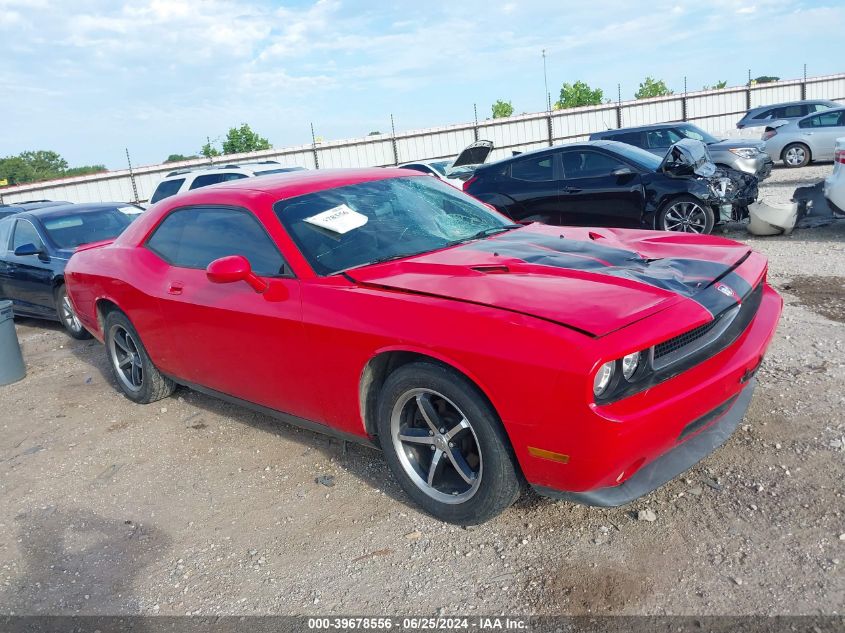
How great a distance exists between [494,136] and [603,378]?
89.8 feet

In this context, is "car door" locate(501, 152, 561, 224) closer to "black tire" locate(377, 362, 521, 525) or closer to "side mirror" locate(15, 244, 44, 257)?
"side mirror" locate(15, 244, 44, 257)

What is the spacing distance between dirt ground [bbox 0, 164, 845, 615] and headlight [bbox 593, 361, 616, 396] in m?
0.78

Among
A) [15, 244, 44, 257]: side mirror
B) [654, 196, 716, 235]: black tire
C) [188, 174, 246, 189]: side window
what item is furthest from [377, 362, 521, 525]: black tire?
[188, 174, 246, 189]: side window

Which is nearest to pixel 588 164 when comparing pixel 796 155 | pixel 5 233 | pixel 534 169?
pixel 534 169

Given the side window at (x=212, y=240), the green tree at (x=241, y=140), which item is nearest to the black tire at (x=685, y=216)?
the side window at (x=212, y=240)

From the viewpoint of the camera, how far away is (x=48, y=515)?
3.94 m

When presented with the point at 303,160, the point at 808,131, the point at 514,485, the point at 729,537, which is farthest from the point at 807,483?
the point at 303,160

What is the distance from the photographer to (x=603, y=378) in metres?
2.62

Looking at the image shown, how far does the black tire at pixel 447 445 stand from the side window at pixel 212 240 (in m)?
1.04

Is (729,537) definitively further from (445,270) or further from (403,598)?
(445,270)

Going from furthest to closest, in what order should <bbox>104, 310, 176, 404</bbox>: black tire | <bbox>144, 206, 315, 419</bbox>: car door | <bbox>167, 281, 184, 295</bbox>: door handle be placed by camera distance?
<bbox>104, 310, 176, 404</bbox>: black tire
<bbox>167, 281, 184, 295</bbox>: door handle
<bbox>144, 206, 315, 419</bbox>: car door

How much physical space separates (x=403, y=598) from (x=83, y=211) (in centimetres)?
745

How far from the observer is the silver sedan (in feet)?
58.2

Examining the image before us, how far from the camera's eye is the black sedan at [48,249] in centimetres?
797
